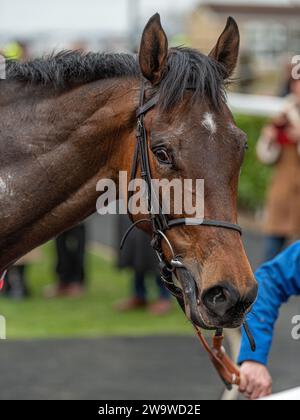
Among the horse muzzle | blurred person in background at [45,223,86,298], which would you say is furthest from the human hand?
blurred person in background at [45,223,86,298]

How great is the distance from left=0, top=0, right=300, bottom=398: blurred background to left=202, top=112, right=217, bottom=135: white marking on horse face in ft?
1.23

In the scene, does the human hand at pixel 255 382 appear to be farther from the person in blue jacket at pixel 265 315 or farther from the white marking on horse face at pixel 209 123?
the white marking on horse face at pixel 209 123

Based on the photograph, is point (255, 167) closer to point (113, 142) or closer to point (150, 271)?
point (150, 271)

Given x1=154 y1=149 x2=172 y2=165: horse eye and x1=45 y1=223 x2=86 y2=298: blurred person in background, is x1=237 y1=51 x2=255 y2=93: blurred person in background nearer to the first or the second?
x1=45 y1=223 x2=86 y2=298: blurred person in background

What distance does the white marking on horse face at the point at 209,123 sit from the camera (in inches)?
113

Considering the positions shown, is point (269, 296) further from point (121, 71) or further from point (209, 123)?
point (121, 71)

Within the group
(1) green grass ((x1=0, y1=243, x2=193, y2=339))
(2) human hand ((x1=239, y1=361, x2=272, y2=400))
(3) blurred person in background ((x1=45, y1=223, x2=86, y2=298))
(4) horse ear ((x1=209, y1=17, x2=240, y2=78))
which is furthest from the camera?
(3) blurred person in background ((x1=45, y1=223, x2=86, y2=298))

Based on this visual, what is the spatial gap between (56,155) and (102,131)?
202 millimetres

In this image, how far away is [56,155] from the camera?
3.12 m

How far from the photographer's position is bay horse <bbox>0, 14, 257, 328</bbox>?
9.37ft

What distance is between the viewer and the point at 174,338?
6.90 meters

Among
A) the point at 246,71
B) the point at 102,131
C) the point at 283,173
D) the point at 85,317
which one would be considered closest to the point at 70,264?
the point at 85,317

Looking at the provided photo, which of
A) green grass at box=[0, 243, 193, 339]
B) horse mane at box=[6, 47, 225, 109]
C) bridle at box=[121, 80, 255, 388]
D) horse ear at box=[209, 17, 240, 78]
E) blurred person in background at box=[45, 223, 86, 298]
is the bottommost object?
green grass at box=[0, 243, 193, 339]

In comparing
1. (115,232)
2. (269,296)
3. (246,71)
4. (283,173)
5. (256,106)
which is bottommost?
(115,232)
